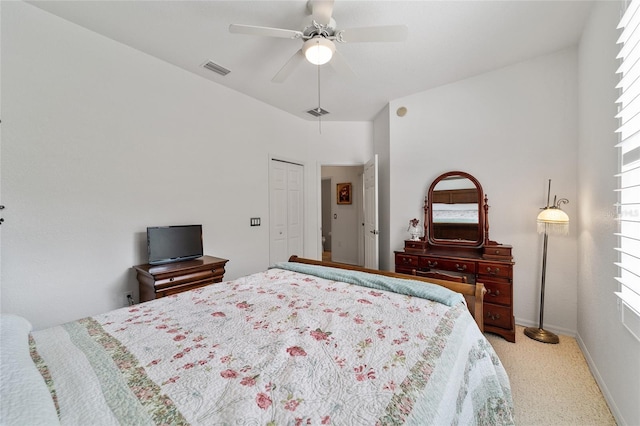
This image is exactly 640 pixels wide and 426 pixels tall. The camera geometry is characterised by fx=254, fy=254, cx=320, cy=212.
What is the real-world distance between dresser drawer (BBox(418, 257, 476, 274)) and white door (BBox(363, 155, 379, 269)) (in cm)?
74

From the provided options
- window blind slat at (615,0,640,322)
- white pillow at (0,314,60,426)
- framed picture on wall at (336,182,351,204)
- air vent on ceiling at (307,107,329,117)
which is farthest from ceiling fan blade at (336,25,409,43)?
framed picture on wall at (336,182,351,204)

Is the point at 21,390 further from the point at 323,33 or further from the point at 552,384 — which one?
the point at 552,384

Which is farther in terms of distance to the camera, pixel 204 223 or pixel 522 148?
pixel 204 223

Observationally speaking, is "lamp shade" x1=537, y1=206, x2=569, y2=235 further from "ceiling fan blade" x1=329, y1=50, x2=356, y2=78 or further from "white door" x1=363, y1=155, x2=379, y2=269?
"ceiling fan blade" x1=329, y1=50, x2=356, y2=78

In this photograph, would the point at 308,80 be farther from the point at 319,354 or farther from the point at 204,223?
the point at 319,354

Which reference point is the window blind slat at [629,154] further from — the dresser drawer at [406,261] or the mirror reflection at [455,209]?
the dresser drawer at [406,261]

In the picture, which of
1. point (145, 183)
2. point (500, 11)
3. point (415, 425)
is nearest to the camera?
point (415, 425)

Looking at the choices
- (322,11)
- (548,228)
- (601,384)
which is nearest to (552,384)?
(601,384)

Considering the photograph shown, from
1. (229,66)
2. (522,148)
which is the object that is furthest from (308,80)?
(522,148)

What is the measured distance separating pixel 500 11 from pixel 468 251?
2.24 m

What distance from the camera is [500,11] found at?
1977 mm

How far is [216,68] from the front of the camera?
2.75 m

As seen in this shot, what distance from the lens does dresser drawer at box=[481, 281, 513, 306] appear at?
245 centimetres

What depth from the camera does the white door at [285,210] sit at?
3809 millimetres
